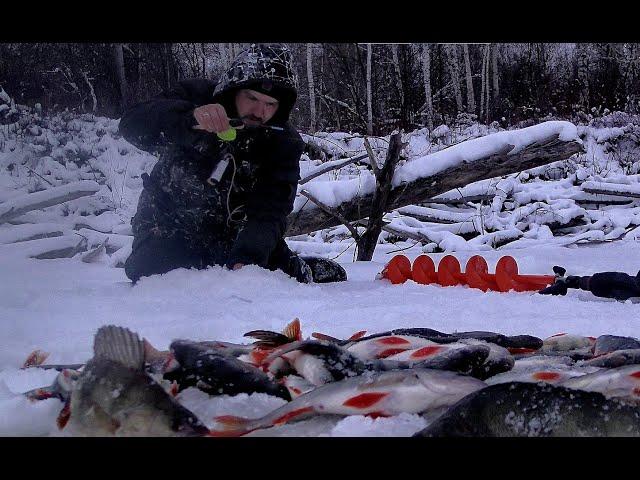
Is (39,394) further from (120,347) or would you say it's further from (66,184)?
(66,184)

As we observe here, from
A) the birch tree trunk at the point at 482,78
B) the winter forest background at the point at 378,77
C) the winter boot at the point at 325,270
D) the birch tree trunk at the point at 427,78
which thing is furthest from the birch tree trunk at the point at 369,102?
the winter boot at the point at 325,270

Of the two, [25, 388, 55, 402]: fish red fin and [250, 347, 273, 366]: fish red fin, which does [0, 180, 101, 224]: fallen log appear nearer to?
[25, 388, 55, 402]: fish red fin

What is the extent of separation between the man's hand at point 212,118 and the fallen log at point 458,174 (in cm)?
79

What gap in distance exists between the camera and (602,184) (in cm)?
216

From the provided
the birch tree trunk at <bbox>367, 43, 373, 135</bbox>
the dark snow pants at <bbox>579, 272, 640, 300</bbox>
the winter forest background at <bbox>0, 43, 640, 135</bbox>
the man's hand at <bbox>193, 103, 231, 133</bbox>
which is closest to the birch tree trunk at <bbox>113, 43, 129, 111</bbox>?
the winter forest background at <bbox>0, 43, 640, 135</bbox>

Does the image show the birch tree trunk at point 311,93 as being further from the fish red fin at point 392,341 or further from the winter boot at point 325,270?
the fish red fin at point 392,341

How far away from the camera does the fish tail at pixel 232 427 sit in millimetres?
1054

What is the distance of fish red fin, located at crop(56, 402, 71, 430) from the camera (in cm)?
105

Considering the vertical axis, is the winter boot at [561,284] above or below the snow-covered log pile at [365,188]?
below

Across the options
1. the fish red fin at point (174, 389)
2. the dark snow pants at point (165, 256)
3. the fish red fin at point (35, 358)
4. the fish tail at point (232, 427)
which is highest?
the dark snow pants at point (165, 256)

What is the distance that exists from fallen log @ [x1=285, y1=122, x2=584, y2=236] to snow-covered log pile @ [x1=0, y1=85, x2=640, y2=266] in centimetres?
2
